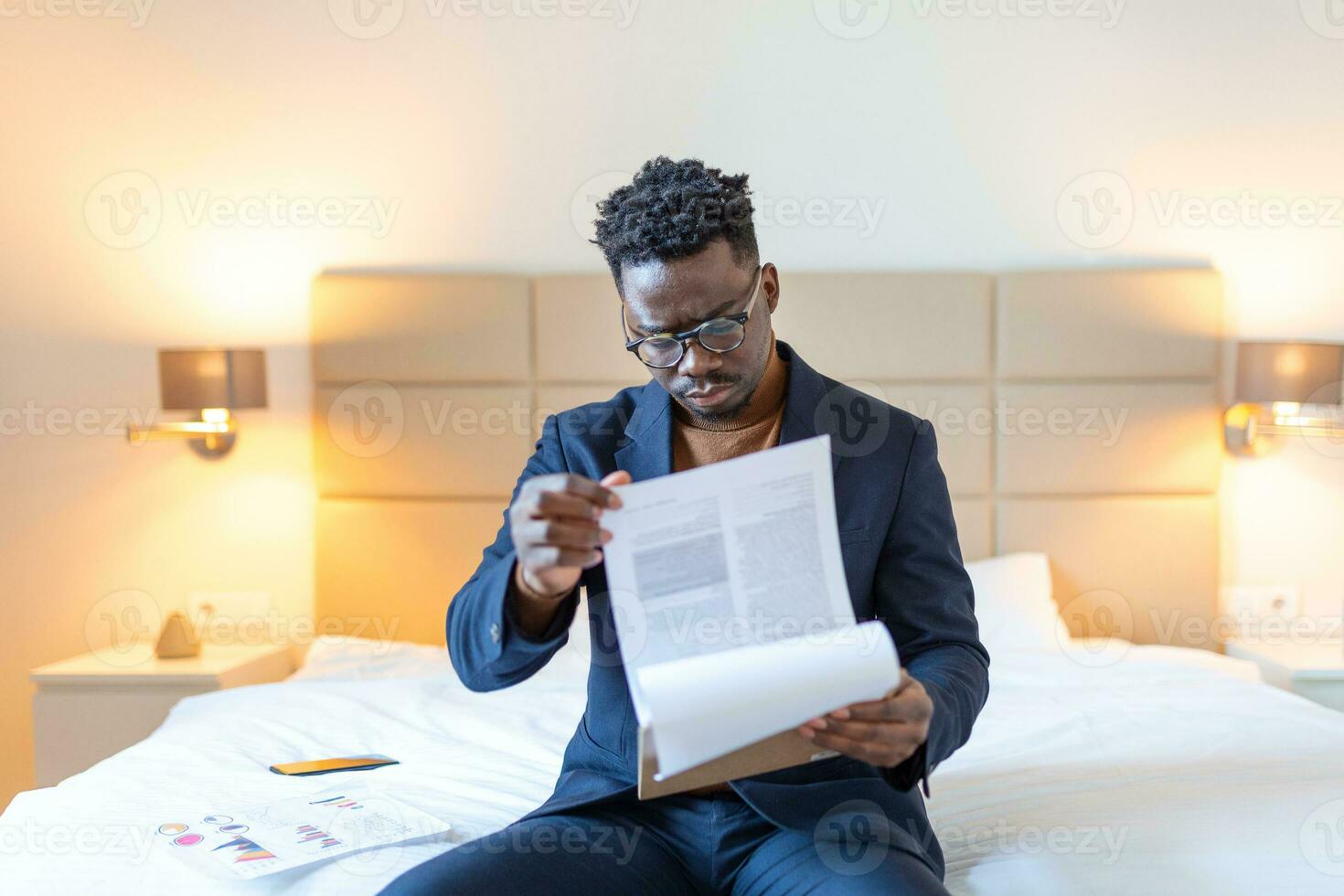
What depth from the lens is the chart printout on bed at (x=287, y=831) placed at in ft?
4.60

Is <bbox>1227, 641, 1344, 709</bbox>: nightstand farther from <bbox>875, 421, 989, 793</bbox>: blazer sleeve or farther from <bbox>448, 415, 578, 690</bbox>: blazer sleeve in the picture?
<bbox>448, 415, 578, 690</bbox>: blazer sleeve

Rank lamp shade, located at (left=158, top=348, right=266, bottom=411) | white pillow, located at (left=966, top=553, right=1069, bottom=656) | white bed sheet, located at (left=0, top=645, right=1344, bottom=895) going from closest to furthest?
white bed sheet, located at (left=0, top=645, right=1344, bottom=895), white pillow, located at (left=966, top=553, right=1069, bottom=656), lamp shade, located at (left=158, top=348, right=266, bottom=411)

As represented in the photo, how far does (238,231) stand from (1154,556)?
2661 mm

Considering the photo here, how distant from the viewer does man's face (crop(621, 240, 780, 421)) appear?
53.1 inches

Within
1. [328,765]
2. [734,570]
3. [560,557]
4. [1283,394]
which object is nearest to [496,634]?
[560,557]

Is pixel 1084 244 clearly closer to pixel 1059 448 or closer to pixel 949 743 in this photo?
pixel 1059 448

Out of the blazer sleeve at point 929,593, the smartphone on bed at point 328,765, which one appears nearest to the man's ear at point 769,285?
the blazer sleeve at point 929,593

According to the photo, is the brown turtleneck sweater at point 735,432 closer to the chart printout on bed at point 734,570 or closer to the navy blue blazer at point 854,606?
the navy blue blazer at point 854,606

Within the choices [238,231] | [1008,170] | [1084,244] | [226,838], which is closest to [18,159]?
[238,231]

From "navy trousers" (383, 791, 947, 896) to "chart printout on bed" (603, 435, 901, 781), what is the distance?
24 cm

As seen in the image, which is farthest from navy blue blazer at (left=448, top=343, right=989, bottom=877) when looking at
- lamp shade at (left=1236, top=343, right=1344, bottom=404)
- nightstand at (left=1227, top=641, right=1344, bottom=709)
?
lamp shade at (left=1236, top=343, right=1344, bottom=404)

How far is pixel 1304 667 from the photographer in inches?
107

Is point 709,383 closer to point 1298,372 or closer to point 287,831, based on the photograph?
point 287,831

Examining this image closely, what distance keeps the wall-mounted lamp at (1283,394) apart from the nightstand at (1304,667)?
0.53 metres
